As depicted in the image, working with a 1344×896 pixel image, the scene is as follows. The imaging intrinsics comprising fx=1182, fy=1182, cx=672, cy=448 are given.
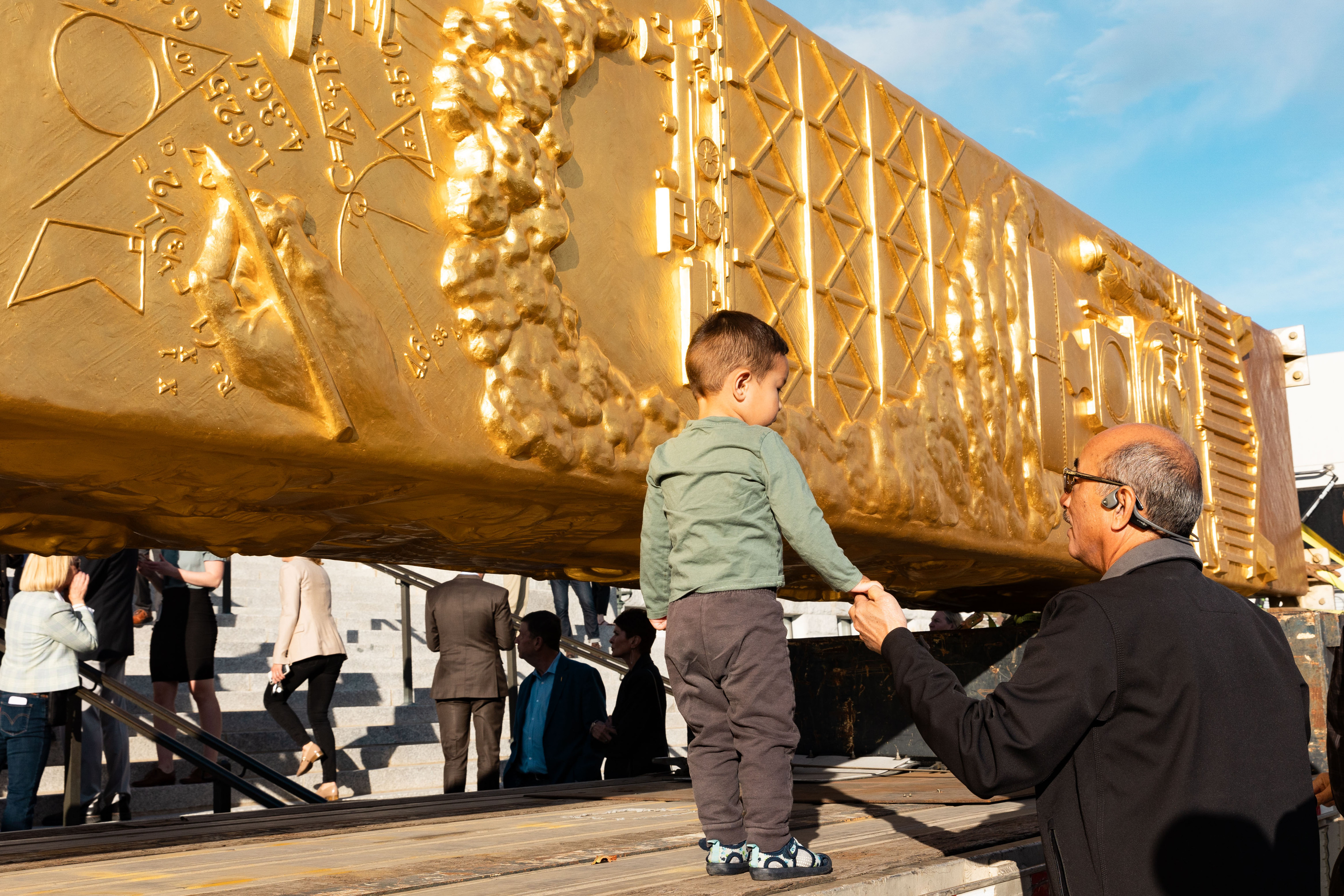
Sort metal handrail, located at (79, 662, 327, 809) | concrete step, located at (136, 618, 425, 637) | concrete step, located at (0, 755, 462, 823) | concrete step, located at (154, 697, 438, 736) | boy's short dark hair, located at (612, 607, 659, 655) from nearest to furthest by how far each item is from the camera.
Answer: metal handrail, located at (79, 662, 327, 809)
concrete step, located at (0, 755, 462, 823)
boy's short dark hair, located at (612, 607, 659, 655)
concrete step, located at (154, 697, 438, 736)
concrete step, located at (136, 618, 425, 637)

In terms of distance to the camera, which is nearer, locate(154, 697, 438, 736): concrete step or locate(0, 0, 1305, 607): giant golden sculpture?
locate(0, 0, 1305, 607): giant golden sculpture

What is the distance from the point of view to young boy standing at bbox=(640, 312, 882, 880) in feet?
7.86

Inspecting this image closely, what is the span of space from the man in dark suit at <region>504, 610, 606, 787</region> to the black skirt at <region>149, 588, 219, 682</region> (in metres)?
1.48

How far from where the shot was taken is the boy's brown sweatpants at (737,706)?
238 cm

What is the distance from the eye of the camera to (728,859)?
96.2 inches

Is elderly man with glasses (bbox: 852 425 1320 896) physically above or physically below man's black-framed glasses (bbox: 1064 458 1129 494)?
below

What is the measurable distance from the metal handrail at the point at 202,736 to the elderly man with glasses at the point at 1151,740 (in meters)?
3.34

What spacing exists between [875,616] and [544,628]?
3.71 metres

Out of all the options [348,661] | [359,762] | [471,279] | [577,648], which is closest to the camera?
[471,279]

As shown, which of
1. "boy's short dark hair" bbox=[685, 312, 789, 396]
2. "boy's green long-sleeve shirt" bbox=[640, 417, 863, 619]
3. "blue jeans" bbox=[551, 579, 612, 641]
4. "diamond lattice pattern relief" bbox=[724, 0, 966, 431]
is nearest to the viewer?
"boy's green long-sleeve shirt" bbox=[640, 417, 863, 619]

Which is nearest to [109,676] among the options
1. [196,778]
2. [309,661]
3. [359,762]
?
[196,778]

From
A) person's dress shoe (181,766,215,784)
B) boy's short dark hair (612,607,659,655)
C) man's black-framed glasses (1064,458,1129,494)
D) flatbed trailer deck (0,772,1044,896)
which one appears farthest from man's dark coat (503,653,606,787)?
man's black-framed glasses (1064,458,1129,494)

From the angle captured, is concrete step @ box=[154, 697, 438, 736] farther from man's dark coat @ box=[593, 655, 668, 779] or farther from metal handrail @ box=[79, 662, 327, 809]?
man's dark coat @ box=[593, 655, 668, 779]

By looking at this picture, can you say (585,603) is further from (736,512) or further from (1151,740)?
(1151,740)
